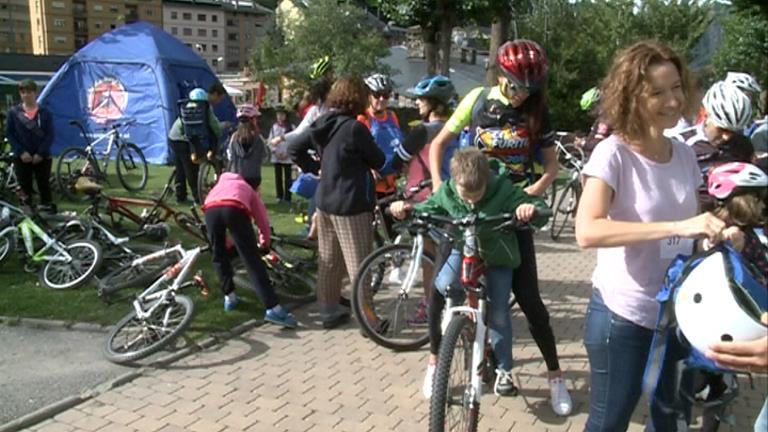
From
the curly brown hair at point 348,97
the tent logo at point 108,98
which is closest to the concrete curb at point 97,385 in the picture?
the curly brown hair at point 348,97

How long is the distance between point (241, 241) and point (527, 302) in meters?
2.33

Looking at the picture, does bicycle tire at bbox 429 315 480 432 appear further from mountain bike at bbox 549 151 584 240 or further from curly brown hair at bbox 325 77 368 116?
mountain bike at bbox 549 151 584 240

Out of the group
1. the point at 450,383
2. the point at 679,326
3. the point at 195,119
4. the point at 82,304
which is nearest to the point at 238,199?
the point at 82,304

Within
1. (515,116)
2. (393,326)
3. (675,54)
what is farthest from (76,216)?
(675,54)

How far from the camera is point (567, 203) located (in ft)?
33.2

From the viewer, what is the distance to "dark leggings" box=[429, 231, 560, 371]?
13.4 feet

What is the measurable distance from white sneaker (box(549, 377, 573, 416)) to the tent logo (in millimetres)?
14644

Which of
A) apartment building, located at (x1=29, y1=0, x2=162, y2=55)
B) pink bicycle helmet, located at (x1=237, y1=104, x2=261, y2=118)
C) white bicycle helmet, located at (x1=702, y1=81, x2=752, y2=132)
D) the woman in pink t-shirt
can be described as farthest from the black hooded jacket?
apartment building, located at (x1=29, y1=0, x2=162, y2=55)

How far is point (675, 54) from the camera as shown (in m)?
2.48

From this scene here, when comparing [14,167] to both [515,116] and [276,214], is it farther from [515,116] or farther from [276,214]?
[515,116]

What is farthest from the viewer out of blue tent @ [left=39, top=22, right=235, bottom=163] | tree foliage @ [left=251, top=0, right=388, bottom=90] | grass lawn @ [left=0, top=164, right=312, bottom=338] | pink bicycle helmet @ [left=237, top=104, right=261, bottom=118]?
tree foliage @ [left=251, top=0, right=388, bottom=90]

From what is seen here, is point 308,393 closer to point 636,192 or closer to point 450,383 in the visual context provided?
point 450,383

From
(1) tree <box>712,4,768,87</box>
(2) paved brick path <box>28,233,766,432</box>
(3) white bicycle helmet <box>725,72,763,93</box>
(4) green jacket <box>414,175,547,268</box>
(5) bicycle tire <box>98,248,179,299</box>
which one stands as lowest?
(2) paved brick path <box>28,233,766,432</box>

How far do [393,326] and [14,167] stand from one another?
279 inches
